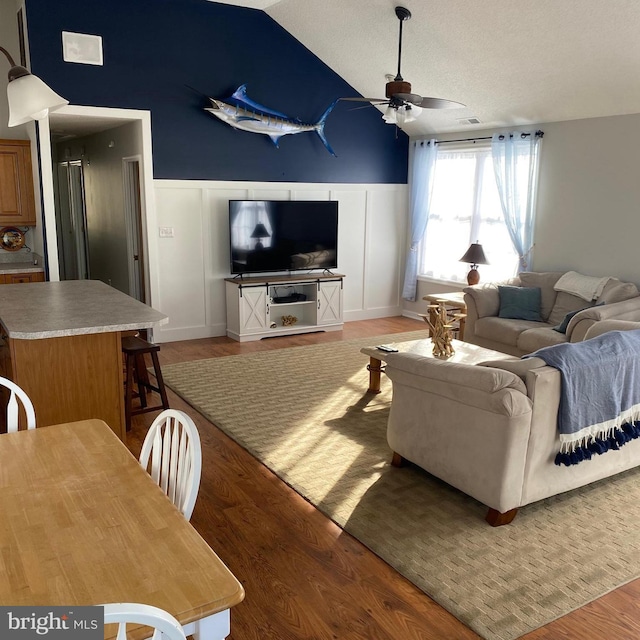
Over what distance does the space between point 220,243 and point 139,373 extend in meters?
2.73

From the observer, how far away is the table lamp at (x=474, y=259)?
7039mm

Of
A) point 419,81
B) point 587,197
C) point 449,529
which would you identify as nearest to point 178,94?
point 419,81

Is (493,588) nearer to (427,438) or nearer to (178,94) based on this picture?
(427,438)

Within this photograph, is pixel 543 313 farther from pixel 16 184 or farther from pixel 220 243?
pixel 16 184

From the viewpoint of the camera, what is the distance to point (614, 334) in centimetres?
358

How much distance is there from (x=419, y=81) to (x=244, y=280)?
2.99 metres

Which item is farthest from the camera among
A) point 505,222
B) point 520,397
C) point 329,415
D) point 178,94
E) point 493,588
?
point 505,222

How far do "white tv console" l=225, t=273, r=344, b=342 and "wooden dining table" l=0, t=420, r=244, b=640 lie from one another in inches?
200

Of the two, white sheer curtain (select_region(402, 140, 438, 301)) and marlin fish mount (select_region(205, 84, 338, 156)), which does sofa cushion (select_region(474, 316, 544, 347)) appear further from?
marlin fish mount (select_region(205, 84, 338, 156))

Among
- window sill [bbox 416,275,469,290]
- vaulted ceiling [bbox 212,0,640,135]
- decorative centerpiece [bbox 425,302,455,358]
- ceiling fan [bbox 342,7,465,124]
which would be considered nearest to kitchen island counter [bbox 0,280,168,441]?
decorative centerpiece [bbox 425,302,455,358]

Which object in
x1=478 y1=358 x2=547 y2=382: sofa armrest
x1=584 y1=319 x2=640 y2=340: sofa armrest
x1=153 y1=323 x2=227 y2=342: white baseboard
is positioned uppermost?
x1=478 y1=358 x2=547 y2=382: sofa armrest

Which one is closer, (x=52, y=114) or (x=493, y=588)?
(x=493, y=588)

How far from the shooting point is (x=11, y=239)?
6.82 m

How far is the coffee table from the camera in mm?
4867
